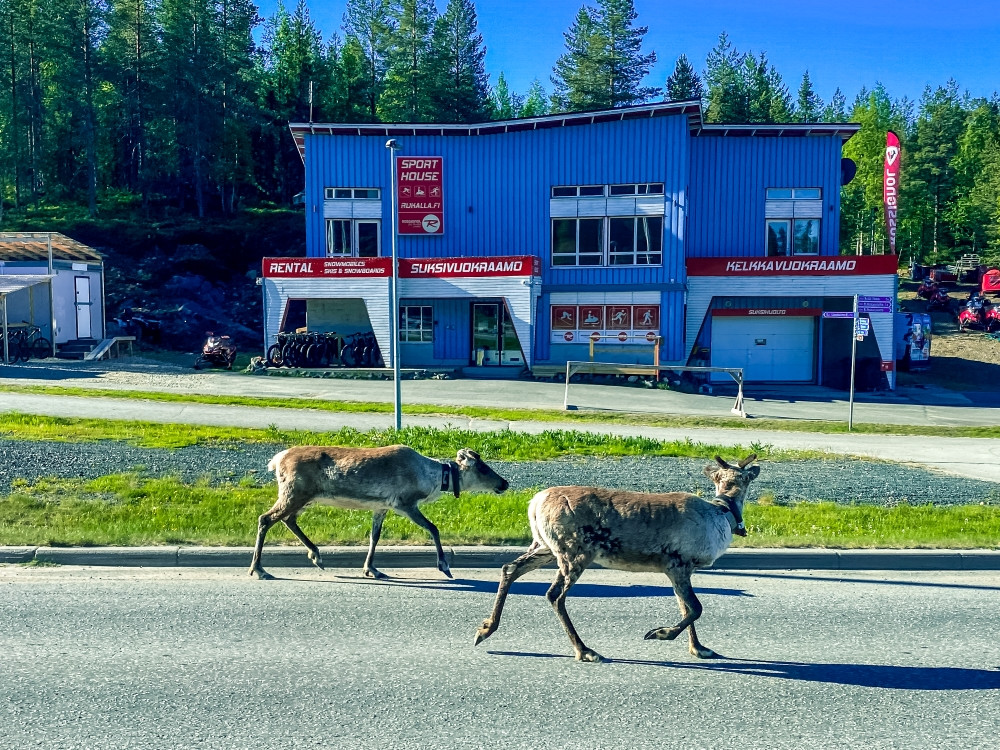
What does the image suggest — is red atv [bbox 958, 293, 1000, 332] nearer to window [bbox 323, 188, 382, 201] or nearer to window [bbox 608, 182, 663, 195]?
window [bbox 608, 182, 663, 195]

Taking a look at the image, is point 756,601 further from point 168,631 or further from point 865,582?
point 168,631

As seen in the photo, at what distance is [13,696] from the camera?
5.31 m

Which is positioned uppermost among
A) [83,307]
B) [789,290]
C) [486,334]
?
[789,290]

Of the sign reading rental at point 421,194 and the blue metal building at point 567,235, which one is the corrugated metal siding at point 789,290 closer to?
the blue metal building at point 567,235

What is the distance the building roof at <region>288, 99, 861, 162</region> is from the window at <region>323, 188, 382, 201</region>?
213 centimetres

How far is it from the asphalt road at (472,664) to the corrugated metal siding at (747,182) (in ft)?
99.5

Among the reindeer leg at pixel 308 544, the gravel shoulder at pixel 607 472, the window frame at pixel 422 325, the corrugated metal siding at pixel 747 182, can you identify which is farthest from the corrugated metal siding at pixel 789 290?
the reindeer leg at pixel 308 544

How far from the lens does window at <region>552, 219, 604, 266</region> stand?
35.7 meters

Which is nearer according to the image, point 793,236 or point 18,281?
point 18,281

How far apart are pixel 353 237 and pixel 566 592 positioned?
33126mm

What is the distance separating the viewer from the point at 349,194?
123 ft

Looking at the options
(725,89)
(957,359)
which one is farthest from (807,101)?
(957,359)

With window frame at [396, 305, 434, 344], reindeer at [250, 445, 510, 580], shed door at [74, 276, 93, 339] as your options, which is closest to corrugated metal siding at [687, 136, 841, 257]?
window frame at [396, 305, 434, 344]

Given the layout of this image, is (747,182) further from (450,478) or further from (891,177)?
(450,478)
